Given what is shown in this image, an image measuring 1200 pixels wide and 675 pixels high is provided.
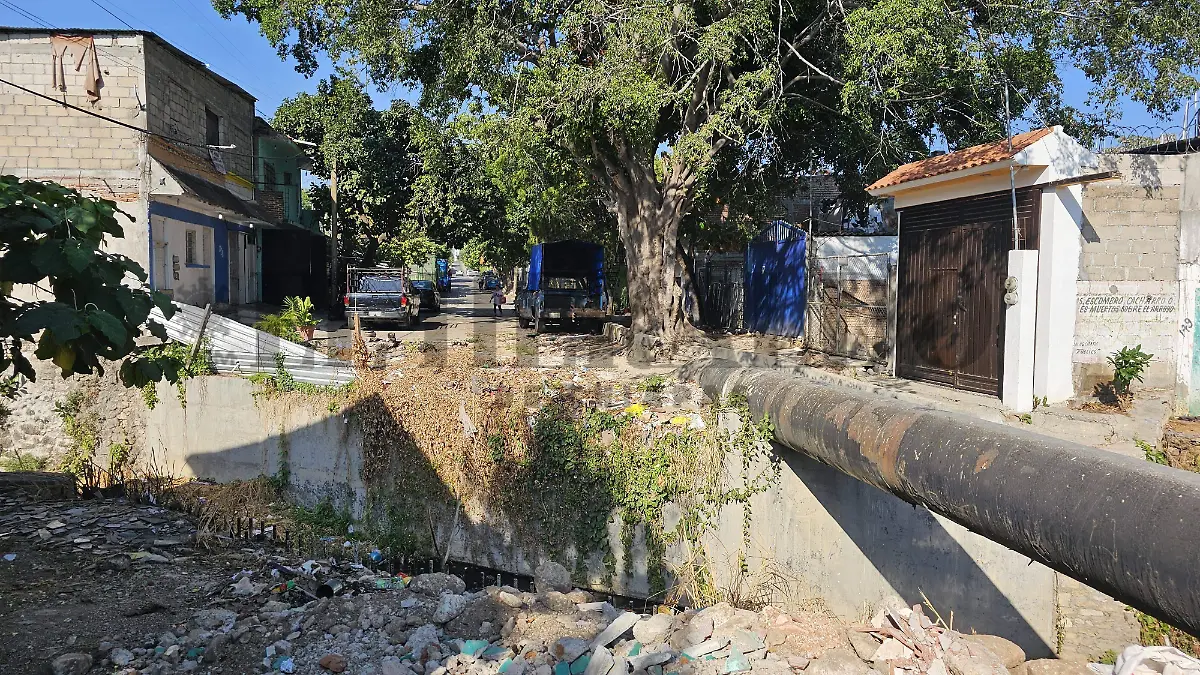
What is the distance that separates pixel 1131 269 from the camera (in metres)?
9.27

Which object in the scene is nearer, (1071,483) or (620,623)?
(1071,483)

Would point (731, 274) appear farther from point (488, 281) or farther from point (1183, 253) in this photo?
point (488, 281)

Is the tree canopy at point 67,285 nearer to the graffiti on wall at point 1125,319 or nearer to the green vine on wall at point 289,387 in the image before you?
the green vine on wall at point 289,387

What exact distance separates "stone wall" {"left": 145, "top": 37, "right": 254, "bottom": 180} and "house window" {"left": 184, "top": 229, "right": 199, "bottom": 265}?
177cm

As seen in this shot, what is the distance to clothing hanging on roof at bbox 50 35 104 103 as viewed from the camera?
14.3 metres

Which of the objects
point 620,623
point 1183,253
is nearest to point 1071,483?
point 620,623

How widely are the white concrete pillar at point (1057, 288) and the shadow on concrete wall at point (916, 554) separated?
3237mm

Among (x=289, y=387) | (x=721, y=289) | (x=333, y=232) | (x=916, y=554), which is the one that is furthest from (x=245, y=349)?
(x=721, y=289)

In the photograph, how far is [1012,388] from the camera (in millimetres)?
9172

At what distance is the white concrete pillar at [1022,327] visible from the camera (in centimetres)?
902

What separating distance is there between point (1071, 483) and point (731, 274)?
700 inches

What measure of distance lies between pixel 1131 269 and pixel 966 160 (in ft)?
7.56

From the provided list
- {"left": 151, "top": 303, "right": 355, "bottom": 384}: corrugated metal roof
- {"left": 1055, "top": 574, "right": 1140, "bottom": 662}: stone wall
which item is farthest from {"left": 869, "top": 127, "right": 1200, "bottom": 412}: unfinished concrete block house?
{"left": 151, "top": 303, "right": 355, "bottom": 384}: corrugated metal roof

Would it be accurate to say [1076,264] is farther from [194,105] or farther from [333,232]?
[333,232]
